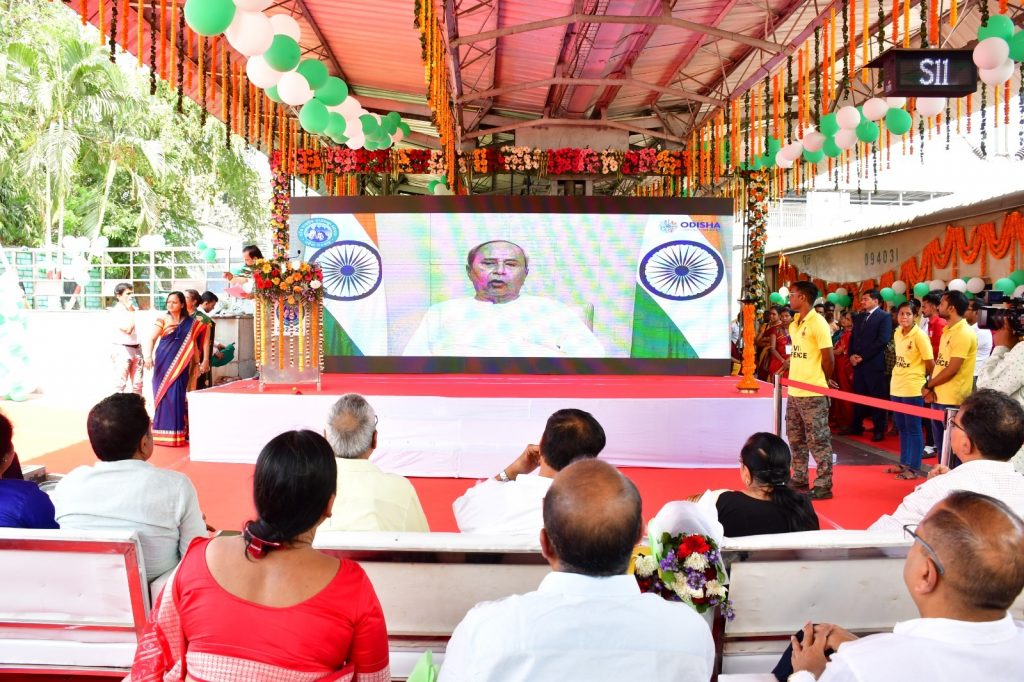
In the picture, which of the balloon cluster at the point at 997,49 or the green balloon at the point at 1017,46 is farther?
the green balloon at the point at 1017,46

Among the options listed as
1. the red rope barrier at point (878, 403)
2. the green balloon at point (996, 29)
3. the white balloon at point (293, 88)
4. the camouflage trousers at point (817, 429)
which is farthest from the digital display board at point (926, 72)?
the white balloon at point (293, 88)

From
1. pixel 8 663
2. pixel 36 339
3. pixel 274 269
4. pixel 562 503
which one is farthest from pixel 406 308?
pixel 562 503

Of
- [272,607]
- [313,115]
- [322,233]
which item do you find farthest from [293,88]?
[272,607]

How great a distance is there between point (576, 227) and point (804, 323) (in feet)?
13.2

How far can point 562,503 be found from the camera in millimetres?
1435

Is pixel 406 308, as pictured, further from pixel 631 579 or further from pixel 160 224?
pixel 160 224

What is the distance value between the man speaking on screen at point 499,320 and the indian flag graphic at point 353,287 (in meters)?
0.49

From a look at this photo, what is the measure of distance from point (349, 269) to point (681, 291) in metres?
3.75

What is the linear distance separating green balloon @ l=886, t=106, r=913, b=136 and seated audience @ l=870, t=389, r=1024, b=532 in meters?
5.47

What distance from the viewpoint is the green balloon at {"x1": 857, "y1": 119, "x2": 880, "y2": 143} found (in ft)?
26.2

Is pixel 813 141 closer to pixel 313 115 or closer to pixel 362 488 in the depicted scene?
pixel 313 115

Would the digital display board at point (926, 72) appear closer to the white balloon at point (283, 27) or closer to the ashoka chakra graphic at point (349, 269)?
the white balloon at point (283, 27)

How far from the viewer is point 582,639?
52.1 inches

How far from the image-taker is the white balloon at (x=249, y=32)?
4867 mm
